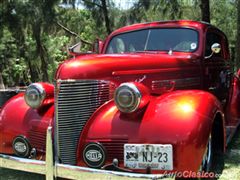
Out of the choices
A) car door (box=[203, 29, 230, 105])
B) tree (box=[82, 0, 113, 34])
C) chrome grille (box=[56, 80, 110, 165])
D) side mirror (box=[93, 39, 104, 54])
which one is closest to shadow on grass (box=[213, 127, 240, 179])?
car door (box=[203, 29, 230, 105])

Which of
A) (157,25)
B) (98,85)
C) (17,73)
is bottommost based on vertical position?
(17,73)

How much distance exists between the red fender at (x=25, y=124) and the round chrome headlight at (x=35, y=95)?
3.8 inches

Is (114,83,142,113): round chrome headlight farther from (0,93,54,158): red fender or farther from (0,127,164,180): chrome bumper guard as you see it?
(0,93,54,158): red fender

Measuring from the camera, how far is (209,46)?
20.6 ft

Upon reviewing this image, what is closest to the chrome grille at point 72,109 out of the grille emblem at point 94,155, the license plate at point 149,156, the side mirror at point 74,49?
the grille emblem at point 94,155

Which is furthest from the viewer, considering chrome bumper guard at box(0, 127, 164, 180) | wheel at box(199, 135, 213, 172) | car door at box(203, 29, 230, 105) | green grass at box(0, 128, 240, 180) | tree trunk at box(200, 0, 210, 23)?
tree trunk at box(200, 0, 210, 23)

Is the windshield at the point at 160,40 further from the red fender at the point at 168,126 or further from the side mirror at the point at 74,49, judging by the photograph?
the red fender at the point at 168,126

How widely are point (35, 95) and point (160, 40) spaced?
1989 millimetres

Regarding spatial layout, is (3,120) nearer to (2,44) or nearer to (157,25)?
(157,25)

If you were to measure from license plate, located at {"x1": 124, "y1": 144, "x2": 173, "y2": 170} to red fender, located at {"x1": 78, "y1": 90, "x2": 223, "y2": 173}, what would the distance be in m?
0.05

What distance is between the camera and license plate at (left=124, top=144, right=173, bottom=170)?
395 cm

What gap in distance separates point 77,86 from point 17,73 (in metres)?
41.5

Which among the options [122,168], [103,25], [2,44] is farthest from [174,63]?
[2,44]

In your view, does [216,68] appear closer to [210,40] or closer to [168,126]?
[210,40]
